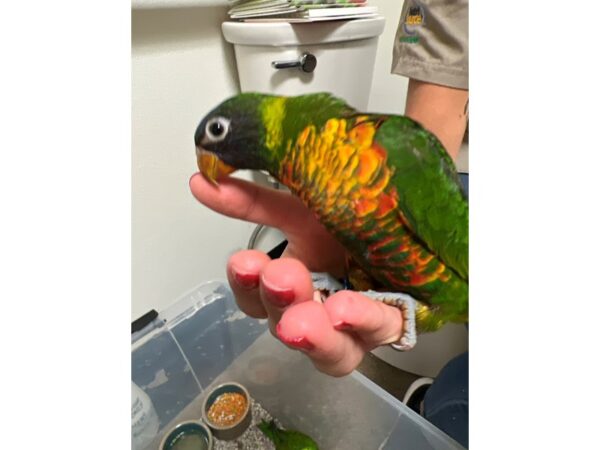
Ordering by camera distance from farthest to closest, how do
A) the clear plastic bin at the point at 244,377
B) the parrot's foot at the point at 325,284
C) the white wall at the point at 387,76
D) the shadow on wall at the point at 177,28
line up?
the white wall at the point at 387,76, the clear plastic bin at the point at 244,377, the shadow on wall at the point at 177,28, the parrot's foot at the point at 325,284

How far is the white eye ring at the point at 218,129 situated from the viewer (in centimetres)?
41

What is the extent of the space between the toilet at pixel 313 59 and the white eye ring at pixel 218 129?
0.49m

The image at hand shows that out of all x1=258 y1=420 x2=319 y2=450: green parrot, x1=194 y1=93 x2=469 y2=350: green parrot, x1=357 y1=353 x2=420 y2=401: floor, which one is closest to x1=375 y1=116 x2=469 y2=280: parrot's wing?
x1=194 y1=93 x2=469 y2=350: green parrot

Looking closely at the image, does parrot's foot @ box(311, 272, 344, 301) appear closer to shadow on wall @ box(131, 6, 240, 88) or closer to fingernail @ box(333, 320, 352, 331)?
fingernail @ box(333, 320, 352, 331)

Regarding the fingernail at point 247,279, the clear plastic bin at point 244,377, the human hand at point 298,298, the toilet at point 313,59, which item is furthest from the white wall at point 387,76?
the fingernail at point 247,279

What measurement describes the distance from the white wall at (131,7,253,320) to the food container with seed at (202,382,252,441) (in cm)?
26

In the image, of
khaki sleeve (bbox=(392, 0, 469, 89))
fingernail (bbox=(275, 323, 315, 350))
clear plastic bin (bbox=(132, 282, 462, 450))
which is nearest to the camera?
fingernail (bbox=(275, 323, 315, 350))

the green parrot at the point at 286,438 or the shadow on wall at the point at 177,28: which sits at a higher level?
the shadow on wall at the point at 177,28

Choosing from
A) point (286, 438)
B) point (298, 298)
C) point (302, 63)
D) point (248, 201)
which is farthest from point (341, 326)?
point (286, 438)

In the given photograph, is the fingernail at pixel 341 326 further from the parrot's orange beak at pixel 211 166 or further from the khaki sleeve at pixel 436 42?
the khaki sleeve at pixel 436 42

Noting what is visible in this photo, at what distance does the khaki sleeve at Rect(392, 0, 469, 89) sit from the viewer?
65 cm

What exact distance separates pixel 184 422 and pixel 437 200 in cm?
86

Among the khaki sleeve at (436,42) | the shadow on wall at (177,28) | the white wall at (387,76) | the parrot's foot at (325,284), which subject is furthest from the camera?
the white wall at (387,76)
